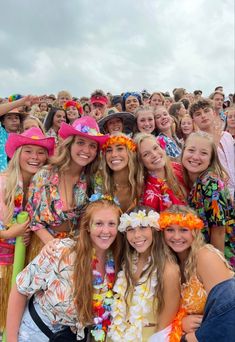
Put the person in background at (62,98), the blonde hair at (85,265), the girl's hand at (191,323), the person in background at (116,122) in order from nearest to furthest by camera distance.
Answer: the girl's hand at (191,323) → the blonde hair at (85,265) → the person in background at (116,122) → the person in background at (62,98)

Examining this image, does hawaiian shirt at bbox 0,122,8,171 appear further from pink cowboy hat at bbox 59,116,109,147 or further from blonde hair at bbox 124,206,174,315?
blonde hair at bbox 124,206,174,315

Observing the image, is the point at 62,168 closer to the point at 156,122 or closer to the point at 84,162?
the point at 84,162

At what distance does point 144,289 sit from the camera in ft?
8.38

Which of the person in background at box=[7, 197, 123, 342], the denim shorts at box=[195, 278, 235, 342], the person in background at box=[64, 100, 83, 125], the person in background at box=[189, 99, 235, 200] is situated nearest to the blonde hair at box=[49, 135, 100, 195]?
the person in background at box=[7, 197, 123, 342]

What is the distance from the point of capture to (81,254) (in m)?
2.53

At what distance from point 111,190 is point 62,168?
467 mm

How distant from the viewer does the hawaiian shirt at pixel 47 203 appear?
9.45 ft

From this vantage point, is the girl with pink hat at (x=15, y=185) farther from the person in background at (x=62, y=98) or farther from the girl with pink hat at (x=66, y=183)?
the person in background at (x=62, y=98)

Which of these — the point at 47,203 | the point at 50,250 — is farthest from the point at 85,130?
the point at 50,250

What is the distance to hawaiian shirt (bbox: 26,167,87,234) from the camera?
9.45 ft

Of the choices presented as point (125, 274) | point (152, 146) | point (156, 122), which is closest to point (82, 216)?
point (125, 274)

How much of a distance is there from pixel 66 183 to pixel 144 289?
1097 millimetres

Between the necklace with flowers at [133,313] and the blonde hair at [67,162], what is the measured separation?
0.99 meters

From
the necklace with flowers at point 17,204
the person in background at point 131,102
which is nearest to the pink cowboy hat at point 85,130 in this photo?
the necklace with flowers at point 17,204
